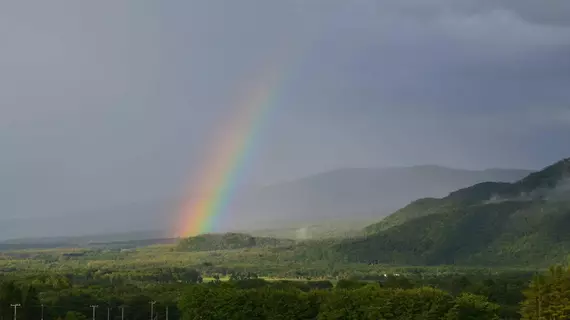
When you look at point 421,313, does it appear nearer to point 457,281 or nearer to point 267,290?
point 267,290

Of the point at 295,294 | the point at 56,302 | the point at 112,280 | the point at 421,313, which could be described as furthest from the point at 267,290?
the point at 112,280

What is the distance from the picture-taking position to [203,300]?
84.2 m

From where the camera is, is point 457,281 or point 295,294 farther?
point 457,281

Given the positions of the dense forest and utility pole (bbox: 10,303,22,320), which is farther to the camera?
utility pole (bbox: 10,303,22,320)

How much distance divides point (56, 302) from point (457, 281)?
6000cm

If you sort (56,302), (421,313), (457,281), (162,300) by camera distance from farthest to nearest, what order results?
(457,281)
(162,300)
(56,302)
(421,313)

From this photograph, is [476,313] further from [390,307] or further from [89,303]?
[89,303]

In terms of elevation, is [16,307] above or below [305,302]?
above

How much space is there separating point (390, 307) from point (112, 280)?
82.3m

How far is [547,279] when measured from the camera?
249ft

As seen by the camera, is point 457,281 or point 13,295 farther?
point 457,281

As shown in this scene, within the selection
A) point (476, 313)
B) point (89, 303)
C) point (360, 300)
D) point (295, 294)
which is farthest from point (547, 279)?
point (89, 303)

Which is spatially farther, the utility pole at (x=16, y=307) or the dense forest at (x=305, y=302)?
the utility pole at (x=16, y=307)

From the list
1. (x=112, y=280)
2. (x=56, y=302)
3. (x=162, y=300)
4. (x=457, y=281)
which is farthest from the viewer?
(x=112, y=280)
